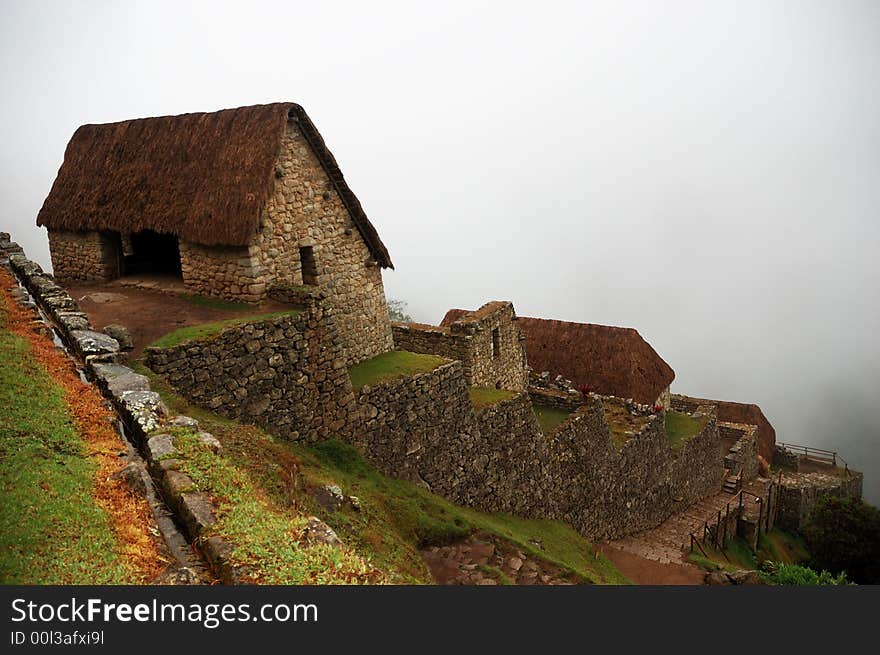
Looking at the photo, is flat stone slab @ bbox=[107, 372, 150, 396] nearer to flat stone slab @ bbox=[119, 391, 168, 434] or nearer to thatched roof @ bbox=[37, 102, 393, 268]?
flat stone slab @ bbox=[119, 391, 168, 434]

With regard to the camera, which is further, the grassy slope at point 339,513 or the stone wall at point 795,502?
the stone wall at point 795,502

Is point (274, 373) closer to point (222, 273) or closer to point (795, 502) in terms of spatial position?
point (222, 273)

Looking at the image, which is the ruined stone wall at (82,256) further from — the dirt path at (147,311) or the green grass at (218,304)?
the green grass at (218,304)

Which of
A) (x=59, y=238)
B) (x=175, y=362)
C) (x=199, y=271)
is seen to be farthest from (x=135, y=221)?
(x=175, y=362)

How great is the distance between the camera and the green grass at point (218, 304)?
12552mm

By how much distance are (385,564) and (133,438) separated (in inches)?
129

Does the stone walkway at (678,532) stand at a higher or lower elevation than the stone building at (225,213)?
lower

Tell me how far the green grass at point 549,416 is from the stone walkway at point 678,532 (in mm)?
4117

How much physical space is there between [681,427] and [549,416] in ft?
30.5

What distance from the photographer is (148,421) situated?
6871 mm

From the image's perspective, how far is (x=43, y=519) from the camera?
494cm

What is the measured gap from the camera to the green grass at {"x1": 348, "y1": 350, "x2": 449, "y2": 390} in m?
13.6

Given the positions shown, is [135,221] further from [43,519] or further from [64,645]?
[64,645]

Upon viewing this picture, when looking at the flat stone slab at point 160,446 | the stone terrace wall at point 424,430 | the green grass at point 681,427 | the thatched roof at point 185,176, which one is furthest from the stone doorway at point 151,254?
the green grass at point 681,427
